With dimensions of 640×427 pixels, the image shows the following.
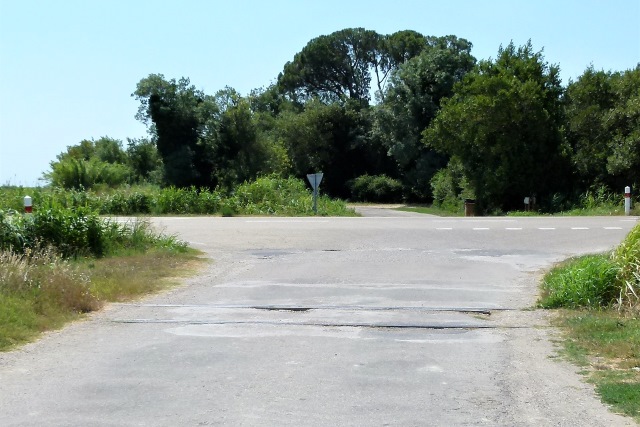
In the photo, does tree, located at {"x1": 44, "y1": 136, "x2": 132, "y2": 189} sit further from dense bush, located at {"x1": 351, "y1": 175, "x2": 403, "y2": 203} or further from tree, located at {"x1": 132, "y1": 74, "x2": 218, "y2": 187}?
dense bush, located at {"x1": 351, "y1": 175, "x2": 403, "y2": 203}

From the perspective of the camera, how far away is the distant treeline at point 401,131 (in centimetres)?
3753

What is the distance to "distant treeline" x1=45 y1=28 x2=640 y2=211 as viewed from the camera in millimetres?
37531

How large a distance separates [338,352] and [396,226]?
1546 centimetres

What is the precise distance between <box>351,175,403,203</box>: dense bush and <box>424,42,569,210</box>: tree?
23.0m

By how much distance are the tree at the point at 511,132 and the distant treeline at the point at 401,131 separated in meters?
0.06

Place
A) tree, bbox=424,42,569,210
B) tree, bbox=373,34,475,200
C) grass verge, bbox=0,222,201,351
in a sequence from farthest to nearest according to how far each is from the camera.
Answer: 1. tree, bbox=373,34,475,200
2. tree, bbox=424,42,569,210
3. grass verge, bbox=0,222,201,351

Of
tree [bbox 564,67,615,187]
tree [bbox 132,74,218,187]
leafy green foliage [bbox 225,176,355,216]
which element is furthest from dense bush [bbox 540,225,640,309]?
tree [bbox 132,74,218,187]

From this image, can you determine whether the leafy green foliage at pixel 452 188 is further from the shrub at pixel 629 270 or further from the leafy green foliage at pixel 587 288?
the shrub at pixel 629 270

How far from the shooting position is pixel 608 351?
834cm

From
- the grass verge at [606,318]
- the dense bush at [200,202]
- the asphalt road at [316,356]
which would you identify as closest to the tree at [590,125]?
the dense bush at [200,202]

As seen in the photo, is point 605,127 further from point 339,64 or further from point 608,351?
point 339,64

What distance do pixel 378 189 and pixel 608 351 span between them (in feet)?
184

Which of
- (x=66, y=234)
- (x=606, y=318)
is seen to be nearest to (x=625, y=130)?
(x=66, y=234)

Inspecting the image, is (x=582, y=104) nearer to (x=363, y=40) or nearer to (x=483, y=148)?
(x=483, y=148)
